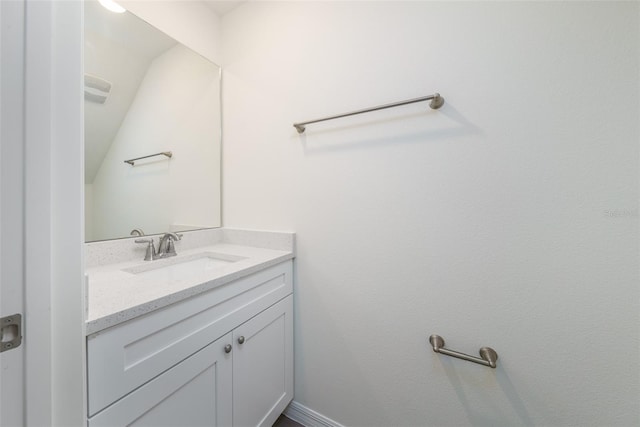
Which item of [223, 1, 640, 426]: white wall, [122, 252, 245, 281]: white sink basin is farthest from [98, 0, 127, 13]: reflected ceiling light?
[122, 252, 245, 281]: white sink basin

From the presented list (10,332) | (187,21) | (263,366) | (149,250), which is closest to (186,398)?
(263,366)

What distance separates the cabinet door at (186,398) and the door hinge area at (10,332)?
34 centimetres

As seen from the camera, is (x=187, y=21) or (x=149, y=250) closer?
(x=149, y=250)

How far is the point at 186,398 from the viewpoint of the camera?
0.72 meters

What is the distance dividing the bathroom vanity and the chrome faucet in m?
0.07

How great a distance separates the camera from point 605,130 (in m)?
0.68

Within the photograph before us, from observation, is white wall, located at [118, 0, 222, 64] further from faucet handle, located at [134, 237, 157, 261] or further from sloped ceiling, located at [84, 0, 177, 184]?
faucet handle, located at [134, 237, 157, 261]

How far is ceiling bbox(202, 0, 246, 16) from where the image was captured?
1368 millimetres

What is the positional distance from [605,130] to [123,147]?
184 cm

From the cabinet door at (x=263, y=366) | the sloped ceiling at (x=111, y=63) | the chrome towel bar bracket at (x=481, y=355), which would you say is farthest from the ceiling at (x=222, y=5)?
the chrome towel bar bracket at (x=481, y=355)

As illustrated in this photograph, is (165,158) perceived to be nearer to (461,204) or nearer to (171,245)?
(171,245)

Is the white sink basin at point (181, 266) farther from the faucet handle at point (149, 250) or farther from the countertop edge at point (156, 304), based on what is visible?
the countertop edge at point (156, 304)

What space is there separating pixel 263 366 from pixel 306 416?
0.44m

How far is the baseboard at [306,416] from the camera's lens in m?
1.12
